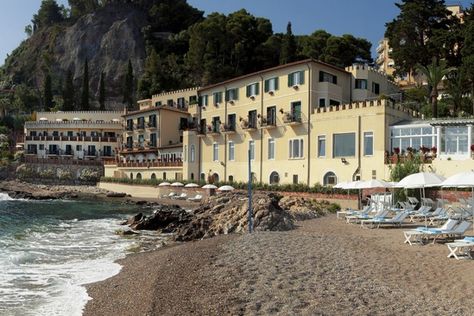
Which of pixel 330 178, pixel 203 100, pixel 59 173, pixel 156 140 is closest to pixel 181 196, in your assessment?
pixel 203 100

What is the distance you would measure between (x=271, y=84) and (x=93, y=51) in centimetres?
8197

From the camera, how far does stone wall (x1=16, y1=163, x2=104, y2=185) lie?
224 feet

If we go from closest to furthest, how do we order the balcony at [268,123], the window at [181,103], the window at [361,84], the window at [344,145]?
the window at [344,145], the balcony at [268,123], the window at [361,84], the window at [181,103]

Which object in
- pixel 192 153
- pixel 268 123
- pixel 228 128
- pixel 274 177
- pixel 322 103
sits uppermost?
pixel 322 103

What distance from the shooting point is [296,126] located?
40281 millimetres

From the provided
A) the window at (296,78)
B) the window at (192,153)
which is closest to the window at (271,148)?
the window at (296,78)

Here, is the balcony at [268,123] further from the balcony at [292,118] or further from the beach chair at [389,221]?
the beach chair at [389,221]

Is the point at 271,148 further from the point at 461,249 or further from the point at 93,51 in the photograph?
the point at 93,51

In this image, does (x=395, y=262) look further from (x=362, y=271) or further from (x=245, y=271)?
(x=245, y=271)

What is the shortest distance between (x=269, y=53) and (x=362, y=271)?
64439 millimetres

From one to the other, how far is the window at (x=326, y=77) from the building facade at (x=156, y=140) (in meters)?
19.8

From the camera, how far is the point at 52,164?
233ft

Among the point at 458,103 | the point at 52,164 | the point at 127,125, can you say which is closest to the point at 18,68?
the point at 52,164

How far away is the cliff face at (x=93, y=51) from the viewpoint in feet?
354
